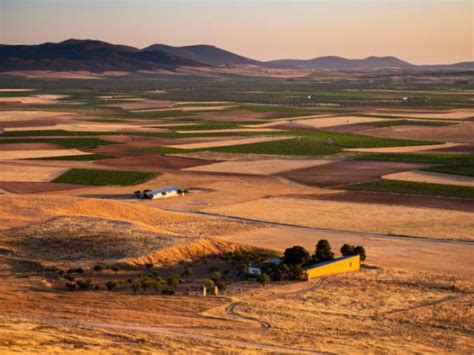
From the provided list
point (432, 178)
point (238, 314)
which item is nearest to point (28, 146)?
point (432, 178)

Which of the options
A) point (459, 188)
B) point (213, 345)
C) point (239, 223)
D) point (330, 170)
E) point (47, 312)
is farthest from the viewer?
point (330, 170)

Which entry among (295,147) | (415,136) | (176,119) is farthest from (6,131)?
(415,136)

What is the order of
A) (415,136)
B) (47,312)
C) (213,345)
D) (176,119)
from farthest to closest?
(176,119) → (415,136) → (47,312) → (213,345)

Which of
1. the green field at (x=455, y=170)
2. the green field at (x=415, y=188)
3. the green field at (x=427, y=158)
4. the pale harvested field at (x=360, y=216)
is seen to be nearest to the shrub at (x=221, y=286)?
the pale harvested field at (x=360, y=216)

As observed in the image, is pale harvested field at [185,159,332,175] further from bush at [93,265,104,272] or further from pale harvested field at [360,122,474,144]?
bush at [93,265,104,272]

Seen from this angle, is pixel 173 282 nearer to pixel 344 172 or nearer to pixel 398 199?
pixel 398 199

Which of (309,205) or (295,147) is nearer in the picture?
(309,205)

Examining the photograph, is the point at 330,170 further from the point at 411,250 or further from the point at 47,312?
the point at 47,312
